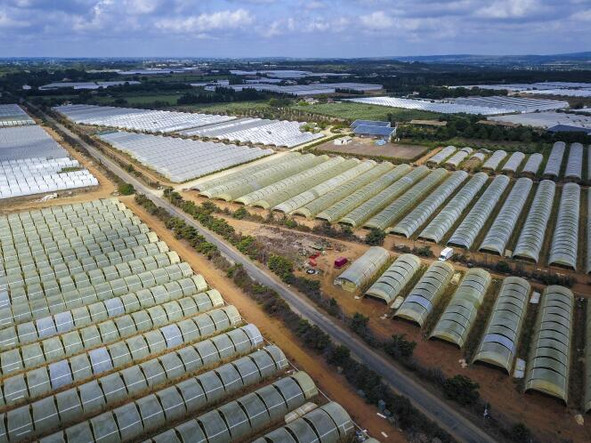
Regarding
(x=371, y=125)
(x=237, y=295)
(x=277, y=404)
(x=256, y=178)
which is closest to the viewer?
(x=277, y=404)

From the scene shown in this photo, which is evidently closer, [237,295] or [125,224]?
[237,295]

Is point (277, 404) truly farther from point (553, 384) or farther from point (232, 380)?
point (553, 384)

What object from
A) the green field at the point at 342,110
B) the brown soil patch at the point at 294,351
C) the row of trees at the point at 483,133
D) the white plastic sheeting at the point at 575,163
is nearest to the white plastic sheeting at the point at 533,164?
the white plastic sheeting at the point at 575,163

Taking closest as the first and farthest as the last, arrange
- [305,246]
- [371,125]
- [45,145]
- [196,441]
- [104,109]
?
[196,441], [305,246], [45,145], [371,125], [104,109]

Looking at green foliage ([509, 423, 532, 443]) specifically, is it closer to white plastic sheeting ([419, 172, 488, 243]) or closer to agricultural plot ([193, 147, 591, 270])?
agricultural plot ([193, 147, 591, 270])

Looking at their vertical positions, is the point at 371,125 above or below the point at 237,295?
above

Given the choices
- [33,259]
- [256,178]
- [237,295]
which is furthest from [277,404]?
[256,178]

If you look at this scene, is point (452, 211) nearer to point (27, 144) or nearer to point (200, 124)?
point (200, 124)
